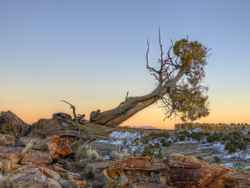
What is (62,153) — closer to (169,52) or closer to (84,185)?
(84,185)

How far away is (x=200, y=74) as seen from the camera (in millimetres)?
32688

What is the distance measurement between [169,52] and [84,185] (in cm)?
2154

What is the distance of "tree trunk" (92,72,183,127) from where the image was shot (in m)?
31.3

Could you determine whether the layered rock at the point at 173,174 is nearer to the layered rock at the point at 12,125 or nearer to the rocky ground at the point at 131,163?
the rocky ground at the point at 131,163

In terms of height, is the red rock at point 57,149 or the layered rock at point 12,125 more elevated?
the layered rock at point 12,125

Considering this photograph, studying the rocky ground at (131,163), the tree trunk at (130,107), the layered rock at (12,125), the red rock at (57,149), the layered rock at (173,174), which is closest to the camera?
the layered rock at (173,174)

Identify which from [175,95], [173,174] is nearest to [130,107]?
[175,95]

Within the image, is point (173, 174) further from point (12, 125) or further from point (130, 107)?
point (130, 107)

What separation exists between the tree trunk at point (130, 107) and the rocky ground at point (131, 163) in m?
6.75

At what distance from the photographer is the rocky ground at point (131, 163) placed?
10.2 m

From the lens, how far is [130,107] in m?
31.5

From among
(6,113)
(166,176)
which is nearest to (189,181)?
(166,176)

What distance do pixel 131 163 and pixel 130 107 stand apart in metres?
20.8

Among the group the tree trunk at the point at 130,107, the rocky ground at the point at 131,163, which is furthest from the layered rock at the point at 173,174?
the tree trunk at the point at 130,107
